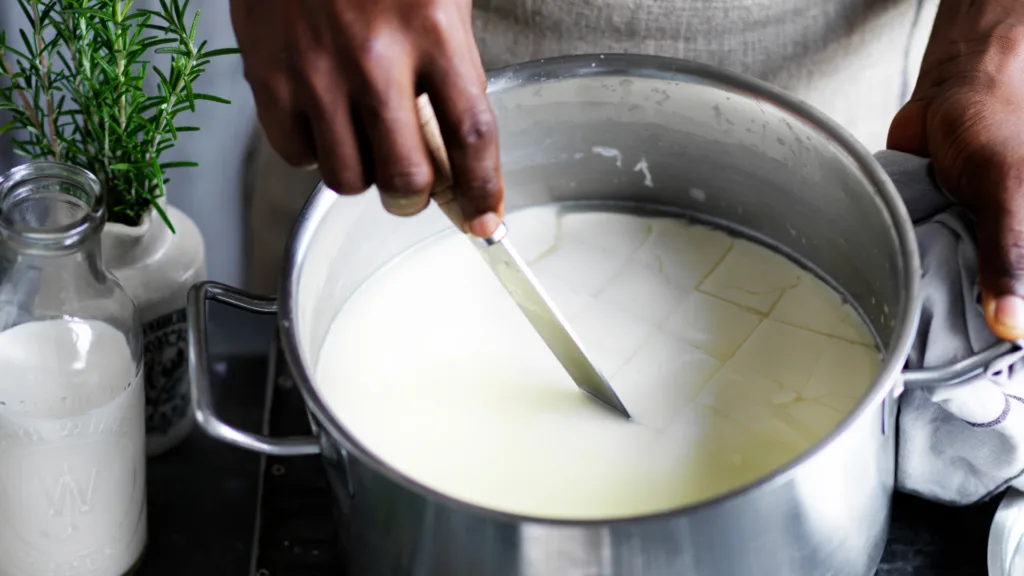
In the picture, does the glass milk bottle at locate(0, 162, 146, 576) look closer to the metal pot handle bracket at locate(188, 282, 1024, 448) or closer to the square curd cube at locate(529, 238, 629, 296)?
the metal pot handle bracket at locate(188, 282, 1024, 448)

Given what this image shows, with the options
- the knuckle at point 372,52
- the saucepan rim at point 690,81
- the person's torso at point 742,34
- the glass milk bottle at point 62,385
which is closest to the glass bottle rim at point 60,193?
the glass milk bottle at point 62,385

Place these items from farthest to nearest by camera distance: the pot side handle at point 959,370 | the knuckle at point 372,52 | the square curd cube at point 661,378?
1. the square curd cube at point 661,378
2. the pot side handle at point 959,370
3. the knuckle at point 372,52

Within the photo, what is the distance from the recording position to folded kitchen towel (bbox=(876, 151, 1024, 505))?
61cm

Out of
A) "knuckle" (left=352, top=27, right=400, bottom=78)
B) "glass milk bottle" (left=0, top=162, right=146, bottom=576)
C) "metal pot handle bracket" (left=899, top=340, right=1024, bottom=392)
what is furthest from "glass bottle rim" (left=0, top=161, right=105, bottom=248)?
"metal pot handle bracket" (left=899, top=340, right=1024, bottom=392)

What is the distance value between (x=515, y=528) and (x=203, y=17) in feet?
2.43

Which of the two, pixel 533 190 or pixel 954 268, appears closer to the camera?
pixel 954 268

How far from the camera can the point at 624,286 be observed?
0.80 meters

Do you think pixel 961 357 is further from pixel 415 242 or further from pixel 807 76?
pixel 415 242

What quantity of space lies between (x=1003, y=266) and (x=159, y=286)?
19.5 inches

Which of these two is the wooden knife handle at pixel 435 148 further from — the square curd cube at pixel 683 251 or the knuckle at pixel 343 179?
the square curd cube at pixel 683 251

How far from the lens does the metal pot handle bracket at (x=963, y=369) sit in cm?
57

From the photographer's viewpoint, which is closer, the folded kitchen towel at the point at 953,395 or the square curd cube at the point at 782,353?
the folded kitchen towel at the point at 953,395

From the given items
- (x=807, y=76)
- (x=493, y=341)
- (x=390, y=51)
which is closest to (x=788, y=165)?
(x=807, y=76)

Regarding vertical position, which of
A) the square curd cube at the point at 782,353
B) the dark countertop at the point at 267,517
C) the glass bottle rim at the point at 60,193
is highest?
the glass bottle rim at the point at 60,193
